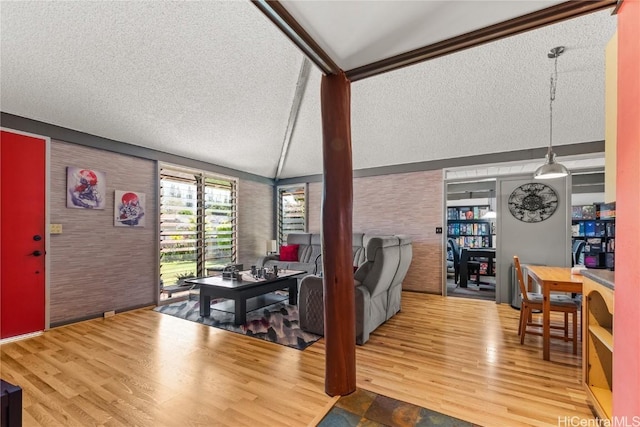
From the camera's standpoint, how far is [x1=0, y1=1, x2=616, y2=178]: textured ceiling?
2.26 metres

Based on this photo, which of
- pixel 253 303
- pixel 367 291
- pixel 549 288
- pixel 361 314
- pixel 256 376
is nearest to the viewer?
pixel 256 376

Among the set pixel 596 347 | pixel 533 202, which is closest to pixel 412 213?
pixel 533 202

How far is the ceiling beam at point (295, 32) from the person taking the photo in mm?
1405

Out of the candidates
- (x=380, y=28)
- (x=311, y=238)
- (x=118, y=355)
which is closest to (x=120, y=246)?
(x=118, y=355)

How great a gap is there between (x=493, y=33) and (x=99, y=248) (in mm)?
4675

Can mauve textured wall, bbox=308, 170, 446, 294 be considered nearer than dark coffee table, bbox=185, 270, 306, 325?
No

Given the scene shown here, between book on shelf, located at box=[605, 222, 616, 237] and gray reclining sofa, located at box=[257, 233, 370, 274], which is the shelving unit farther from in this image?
book on shelf, located at box=[605, 222, 616, 237]

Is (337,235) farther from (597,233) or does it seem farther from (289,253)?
(597,233)

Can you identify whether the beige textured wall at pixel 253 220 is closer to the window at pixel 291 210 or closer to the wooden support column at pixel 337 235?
the window at pixel 291 210

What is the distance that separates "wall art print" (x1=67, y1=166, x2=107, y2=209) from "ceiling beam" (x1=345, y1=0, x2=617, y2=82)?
3.63 meters

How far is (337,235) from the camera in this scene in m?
2.09

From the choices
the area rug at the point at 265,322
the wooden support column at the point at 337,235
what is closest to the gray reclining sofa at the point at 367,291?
the area rug at the point at 265,322

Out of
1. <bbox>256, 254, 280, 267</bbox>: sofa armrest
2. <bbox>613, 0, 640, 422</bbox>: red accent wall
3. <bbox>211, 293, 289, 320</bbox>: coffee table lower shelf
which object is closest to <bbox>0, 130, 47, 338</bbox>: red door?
<bbox>211, 293, 289, 320</bbox>: coffee table lower shelf

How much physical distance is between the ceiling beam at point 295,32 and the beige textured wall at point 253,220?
4.38 m
